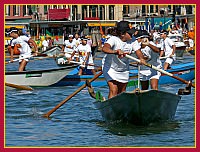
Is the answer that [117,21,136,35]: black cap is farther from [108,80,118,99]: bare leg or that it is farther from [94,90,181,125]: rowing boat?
[94,90,181,125]: rowing boat

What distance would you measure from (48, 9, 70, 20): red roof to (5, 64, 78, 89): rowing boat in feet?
134

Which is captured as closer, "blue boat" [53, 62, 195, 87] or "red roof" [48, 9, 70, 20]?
"blue boat" [53, 62, 195, 87]

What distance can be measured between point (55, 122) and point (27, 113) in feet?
4.80

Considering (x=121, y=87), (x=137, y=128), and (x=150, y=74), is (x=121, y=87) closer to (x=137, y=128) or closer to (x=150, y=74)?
Result: (x=137, y=128)

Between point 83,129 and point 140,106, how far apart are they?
4.07 ft

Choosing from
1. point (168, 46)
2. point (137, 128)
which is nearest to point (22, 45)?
point (168, 46)

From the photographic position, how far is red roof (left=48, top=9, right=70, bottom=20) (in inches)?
2368

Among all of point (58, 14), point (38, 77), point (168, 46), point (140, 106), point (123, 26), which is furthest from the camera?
point (58, 14)

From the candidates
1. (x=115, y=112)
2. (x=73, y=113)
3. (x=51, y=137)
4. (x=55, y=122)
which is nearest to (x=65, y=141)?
(x=51, y=137)

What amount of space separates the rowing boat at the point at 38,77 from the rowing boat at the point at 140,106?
21.9 ft

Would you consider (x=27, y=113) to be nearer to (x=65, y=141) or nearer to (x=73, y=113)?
(x=73, y=113)

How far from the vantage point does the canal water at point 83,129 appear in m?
10.6

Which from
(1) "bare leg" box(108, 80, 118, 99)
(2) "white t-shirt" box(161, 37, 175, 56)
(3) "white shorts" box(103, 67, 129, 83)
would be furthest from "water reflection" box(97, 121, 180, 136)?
(2) "white t-shirt" box(161, 37, 175, 56)

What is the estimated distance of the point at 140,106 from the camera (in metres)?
11.2
